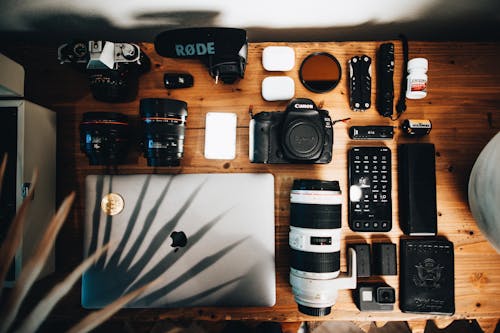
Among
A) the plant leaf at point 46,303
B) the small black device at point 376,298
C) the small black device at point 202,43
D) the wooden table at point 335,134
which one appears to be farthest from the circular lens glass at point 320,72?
the plant leaf at point 46,303

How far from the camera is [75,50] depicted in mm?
958

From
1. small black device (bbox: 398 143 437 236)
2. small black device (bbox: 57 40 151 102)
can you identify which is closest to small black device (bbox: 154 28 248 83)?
small black device (bbox: 57 40 151 102)

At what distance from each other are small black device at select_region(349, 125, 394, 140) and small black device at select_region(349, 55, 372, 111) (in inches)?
2.6

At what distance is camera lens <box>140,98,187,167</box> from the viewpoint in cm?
96

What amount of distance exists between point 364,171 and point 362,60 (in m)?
0.34

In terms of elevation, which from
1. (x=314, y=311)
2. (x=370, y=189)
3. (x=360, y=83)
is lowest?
(x=314, y=311)

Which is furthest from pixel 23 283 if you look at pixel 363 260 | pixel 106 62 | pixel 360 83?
pixel 360 83

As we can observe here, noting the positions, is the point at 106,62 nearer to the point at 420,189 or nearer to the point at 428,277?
the point at 420,189

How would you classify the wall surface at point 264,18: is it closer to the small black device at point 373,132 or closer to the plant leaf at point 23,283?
the small black device at point 373,132

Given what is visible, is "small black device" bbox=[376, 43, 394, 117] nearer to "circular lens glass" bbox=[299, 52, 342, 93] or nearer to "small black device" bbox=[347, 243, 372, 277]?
"circular lens glass" bbox=[299, 52, 342, 93]

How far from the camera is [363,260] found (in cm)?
105

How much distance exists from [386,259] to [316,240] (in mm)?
262

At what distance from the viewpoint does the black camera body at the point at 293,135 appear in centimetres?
98

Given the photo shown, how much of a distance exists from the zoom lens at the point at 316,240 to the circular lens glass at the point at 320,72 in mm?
324
